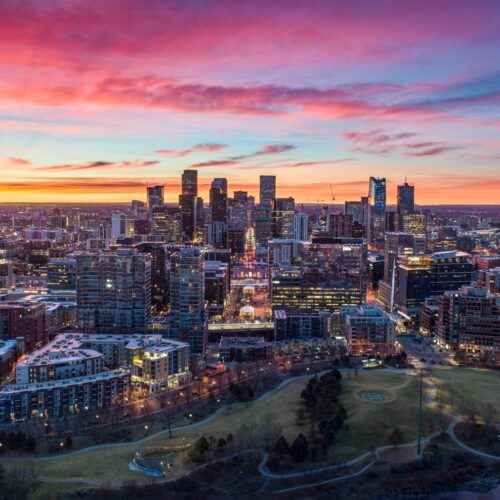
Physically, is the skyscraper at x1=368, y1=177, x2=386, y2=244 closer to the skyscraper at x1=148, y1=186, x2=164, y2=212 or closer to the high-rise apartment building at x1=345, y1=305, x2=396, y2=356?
the skyscraper at x1=148, y1=186, x2=164, y2=212

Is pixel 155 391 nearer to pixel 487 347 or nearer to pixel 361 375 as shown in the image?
pixel 361 375

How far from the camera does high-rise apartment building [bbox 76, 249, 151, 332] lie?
4488cm

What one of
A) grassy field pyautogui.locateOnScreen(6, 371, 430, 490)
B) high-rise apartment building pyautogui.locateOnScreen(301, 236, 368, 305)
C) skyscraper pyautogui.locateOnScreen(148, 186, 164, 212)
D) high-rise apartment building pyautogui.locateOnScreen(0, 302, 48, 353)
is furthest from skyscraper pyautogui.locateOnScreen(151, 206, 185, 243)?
grassy field pyautogui.locateOnScreen(6, 371, 430, 490)

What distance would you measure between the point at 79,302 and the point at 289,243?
49029mm

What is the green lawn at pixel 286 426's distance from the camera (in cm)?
2464

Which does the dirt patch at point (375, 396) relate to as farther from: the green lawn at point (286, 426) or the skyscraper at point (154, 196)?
the skyscraper at point (154, 196)

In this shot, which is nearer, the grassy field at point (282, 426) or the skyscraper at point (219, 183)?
the grassy field at point (282, 426)

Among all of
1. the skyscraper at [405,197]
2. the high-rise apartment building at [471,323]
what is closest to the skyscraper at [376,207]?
the skyscraper at [405,197]

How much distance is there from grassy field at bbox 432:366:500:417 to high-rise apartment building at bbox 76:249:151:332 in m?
21.0

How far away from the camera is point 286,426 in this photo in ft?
92.2

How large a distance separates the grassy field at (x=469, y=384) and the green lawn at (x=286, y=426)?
56 centimetres

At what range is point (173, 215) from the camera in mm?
115562

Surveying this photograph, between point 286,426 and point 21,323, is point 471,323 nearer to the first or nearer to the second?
point 286,426

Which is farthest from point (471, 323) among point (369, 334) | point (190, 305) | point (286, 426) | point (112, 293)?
point (112, 293)
